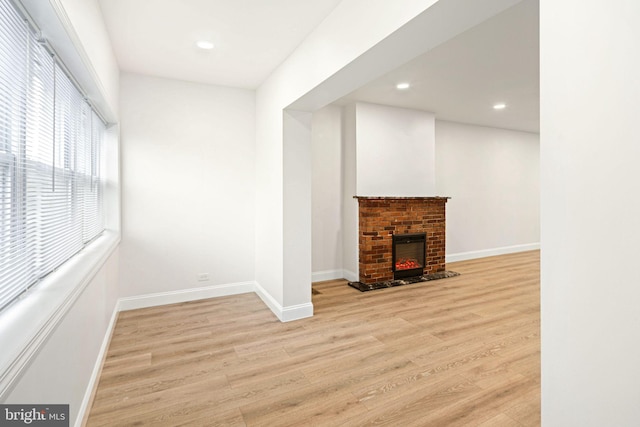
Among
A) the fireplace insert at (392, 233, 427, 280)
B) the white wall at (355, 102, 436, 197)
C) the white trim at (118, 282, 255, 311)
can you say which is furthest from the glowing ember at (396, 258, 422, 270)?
the white trim at (118, 282, 255, 311)

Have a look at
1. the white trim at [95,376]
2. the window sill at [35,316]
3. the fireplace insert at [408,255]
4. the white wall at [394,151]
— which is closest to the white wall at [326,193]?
the white wall at [394,151]

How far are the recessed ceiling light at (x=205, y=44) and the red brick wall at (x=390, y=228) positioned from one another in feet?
9.05

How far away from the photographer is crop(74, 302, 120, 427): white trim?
1.78 metres

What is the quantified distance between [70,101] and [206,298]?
8.60ft

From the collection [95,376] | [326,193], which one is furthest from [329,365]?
[326,193]

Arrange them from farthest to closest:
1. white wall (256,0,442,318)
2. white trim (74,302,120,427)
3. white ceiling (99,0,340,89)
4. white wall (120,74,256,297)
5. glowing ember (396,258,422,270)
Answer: glowing ember (396,258,422,270) < white wall (120,74,256,297) < white ceiling (99,0,340,89) < white wall (256,0,442,318) < white trim (74,302,120,427)

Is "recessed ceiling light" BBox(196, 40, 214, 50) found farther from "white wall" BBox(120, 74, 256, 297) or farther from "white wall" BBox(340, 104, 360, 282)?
"white wall" BBox(340, 104, 360, 282)

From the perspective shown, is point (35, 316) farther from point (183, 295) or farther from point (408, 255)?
point (408, 255)

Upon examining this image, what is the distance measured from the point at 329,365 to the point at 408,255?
312 cm

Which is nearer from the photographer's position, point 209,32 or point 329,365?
point 329,365

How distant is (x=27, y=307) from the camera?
4.13 feet

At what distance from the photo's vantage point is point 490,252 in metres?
6.62

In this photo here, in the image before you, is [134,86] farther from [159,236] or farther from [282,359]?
[282,359]

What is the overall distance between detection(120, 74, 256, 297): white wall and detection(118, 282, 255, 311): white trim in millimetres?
60
